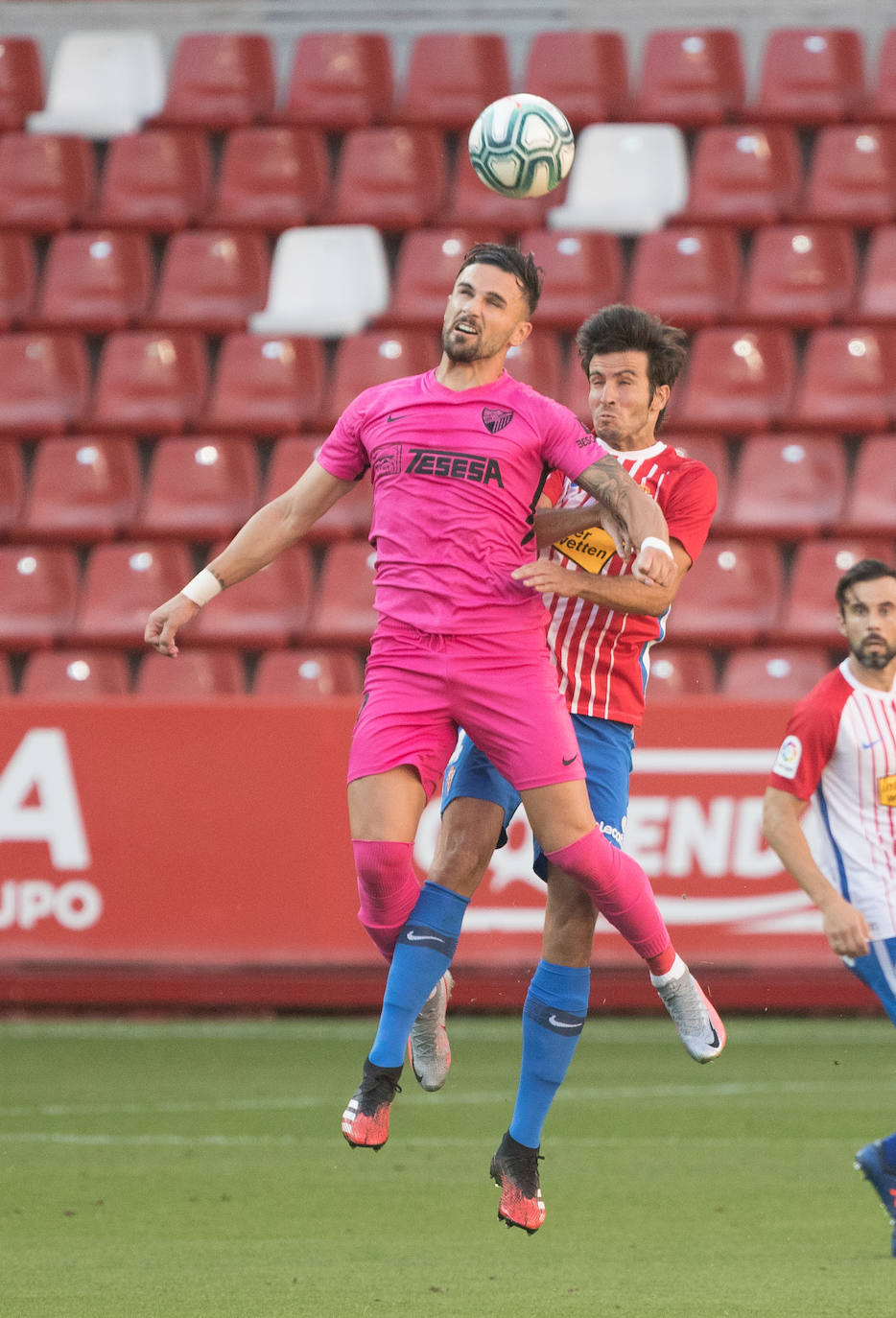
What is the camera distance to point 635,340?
5.50 metres

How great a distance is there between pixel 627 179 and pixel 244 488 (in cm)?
321

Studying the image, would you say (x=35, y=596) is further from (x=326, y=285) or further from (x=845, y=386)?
(x=845, y=386)

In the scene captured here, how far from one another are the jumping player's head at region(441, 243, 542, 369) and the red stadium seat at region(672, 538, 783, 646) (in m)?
5.56

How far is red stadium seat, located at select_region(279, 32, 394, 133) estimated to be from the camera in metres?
12.9

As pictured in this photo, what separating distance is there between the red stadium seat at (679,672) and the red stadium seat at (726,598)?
0.50 ft

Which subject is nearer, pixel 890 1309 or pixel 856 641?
pixel 890 1309

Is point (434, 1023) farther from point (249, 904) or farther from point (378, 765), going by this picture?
point (249, 904)

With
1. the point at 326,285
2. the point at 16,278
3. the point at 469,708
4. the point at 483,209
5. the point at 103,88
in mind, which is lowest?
the point at 469,708

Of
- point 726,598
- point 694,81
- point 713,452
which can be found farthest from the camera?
point 694,81

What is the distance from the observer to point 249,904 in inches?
380

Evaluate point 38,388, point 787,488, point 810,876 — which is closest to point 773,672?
point 787,488

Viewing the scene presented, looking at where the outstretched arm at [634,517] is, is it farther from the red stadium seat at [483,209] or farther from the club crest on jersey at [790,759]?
the red stadium seat at [483,209]

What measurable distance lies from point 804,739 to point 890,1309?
5.51 feet

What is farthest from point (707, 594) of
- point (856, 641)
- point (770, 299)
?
point (856, 641)
